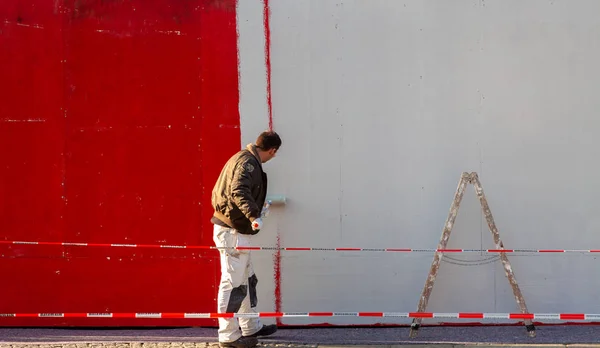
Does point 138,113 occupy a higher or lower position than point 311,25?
lower

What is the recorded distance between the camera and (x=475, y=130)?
6250mm

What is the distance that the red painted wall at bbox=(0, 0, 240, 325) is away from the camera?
6.34 meters

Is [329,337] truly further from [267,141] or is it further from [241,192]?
[267,141]

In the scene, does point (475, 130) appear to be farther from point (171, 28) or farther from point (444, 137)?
point (171, 28)

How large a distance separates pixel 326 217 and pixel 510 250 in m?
1.55

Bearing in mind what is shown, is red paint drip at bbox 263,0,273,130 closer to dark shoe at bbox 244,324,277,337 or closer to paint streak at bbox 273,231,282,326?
paint streak at bbox 273,231,282,326

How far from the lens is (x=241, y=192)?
5.34 meters

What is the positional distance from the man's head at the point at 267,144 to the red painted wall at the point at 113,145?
726 mm

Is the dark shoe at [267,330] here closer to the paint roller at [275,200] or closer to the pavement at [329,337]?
the pavement at [329,337]

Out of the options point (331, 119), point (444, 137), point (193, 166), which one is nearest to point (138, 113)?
point (193, 166)

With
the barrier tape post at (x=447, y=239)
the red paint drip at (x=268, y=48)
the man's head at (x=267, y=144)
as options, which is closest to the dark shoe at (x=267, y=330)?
the barrier tape post at (x=447, y=239)

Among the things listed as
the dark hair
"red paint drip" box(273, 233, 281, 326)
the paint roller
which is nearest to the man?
the dark hair

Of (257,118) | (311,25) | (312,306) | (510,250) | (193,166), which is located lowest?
(312,306)

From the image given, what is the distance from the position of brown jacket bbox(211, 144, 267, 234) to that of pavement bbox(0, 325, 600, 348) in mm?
1033
